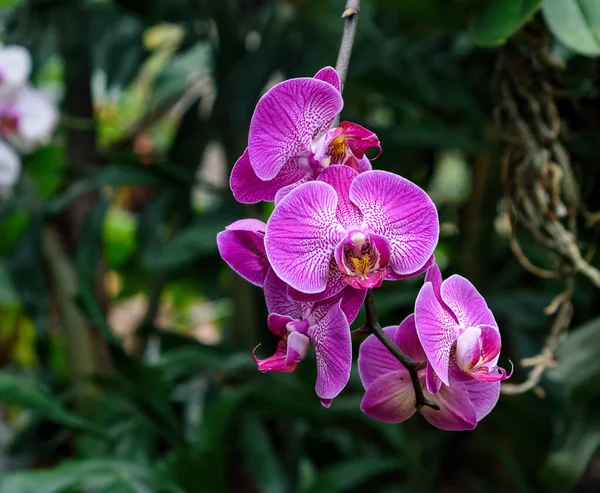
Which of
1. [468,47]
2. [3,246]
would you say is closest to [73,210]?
[3,246]

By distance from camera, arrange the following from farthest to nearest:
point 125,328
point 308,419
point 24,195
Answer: point 125,328
point 24,195
point 308,419

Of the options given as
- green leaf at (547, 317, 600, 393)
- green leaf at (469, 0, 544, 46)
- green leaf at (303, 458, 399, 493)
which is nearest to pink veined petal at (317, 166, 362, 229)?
green leaf at (469, 0, 544, 46)

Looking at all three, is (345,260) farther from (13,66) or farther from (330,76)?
(13,66)

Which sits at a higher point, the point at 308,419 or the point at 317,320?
the point at 317,320

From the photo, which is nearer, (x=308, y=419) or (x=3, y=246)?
(x=308, y=419)

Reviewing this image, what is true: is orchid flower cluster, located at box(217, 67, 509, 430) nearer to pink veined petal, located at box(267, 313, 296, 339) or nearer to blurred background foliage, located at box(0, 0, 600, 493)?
pink veined petal, located at box(267, 313, 296, 339)

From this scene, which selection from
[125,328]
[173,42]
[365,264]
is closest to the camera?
[365,264]

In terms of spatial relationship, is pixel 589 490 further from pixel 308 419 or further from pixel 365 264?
pixel 365 264

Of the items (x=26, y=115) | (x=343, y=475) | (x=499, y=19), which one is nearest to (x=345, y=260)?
(x=499, y=19)
